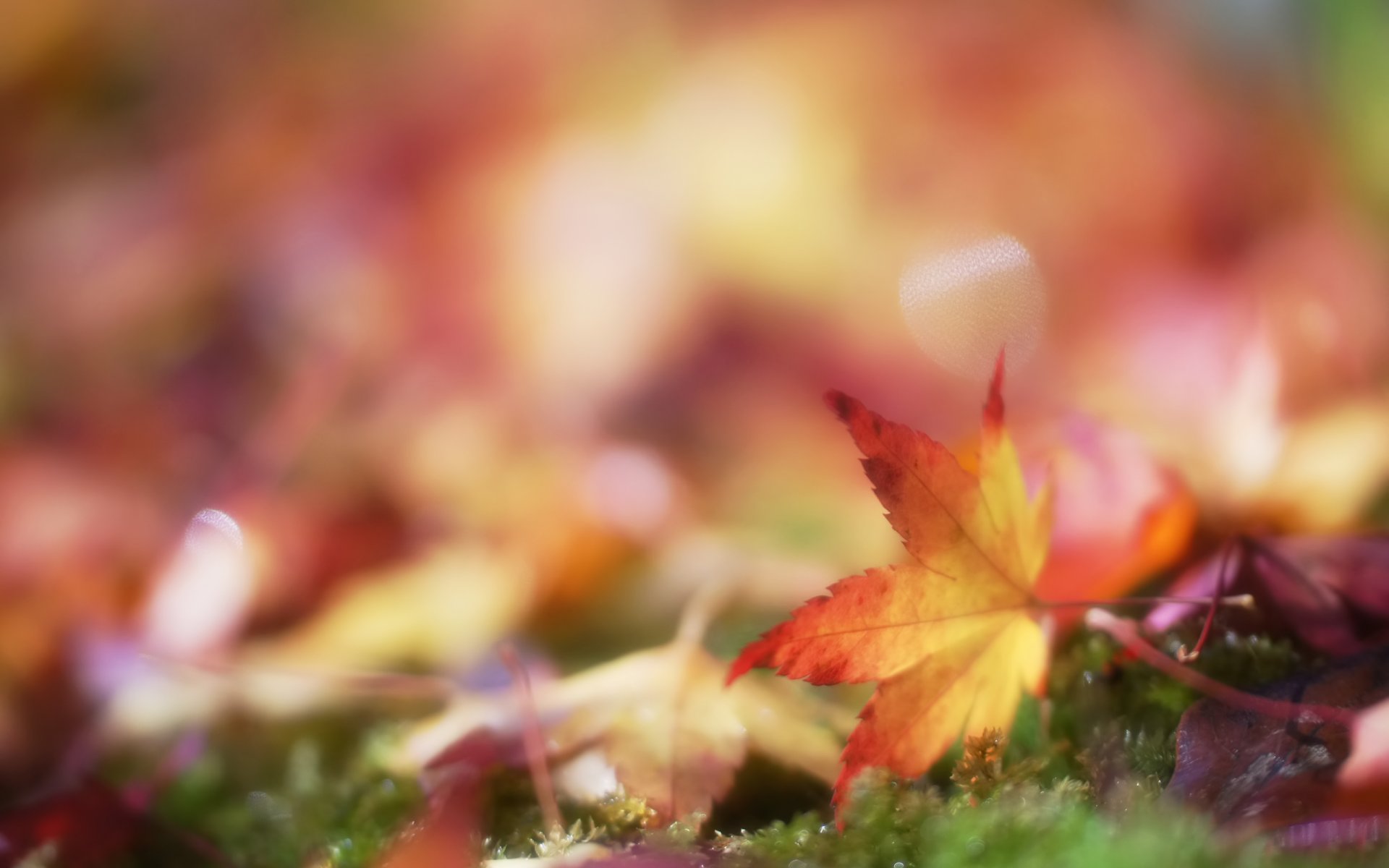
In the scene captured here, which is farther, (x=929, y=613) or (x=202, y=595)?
(x=202, y=595)

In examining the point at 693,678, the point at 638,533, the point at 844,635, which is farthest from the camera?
the point at 638,533

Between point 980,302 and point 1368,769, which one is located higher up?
point 980,302

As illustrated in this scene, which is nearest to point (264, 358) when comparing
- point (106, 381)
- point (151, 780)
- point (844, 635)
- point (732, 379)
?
point (106, 381)

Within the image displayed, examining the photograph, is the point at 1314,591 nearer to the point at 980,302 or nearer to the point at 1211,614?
the point at 1211,614

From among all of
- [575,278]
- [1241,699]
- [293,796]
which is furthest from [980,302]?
[575,278]

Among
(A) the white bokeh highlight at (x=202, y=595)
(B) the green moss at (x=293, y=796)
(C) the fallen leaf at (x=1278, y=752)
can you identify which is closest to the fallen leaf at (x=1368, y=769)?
(C) the fallen leaf at (x=1278, y=752)

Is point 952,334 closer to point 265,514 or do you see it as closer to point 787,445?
point 787,445

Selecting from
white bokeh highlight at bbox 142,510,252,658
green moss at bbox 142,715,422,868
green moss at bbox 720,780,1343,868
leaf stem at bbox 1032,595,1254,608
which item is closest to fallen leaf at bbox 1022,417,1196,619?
leaf stem at bbox 1032,595,1254,608
